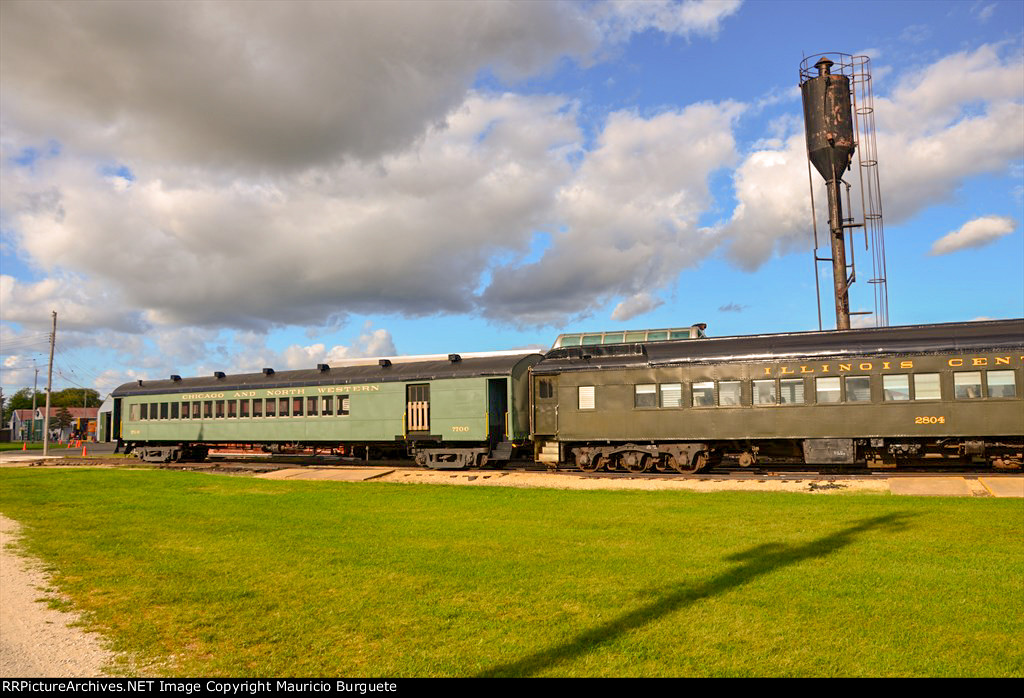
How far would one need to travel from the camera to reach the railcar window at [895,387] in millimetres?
18344

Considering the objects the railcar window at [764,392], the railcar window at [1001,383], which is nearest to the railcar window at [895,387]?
the railcar window at [1001,383]

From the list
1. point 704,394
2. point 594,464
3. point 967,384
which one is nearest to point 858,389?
point 967,384

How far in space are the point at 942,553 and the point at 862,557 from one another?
1.15 meters

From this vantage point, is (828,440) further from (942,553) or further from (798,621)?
(798,621)

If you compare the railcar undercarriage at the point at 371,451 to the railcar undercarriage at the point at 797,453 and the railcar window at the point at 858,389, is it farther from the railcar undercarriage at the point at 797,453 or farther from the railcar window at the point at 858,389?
the railcar window at the point at 858,389

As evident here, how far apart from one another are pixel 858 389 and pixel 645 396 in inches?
223

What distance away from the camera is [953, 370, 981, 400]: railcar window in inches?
700

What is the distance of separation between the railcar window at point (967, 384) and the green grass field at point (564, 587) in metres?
4.97

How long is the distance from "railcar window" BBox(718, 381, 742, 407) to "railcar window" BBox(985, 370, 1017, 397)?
5.95 metres

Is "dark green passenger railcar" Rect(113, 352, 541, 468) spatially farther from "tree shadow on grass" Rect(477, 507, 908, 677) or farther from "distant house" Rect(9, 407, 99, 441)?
"distant house" Rect(9, 407, 99, 441)
